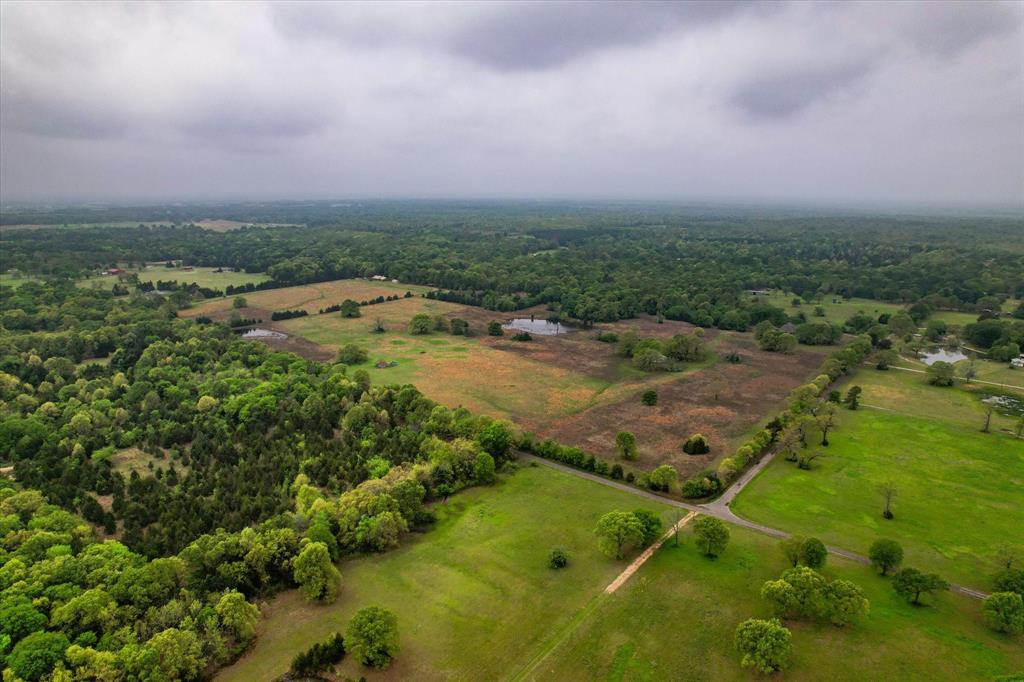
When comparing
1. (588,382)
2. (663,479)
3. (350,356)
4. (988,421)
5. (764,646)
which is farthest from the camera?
(350,356)

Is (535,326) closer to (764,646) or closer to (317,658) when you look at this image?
(764,646)

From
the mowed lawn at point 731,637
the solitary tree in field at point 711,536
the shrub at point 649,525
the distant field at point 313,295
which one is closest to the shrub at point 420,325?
the distant field at point 313,295

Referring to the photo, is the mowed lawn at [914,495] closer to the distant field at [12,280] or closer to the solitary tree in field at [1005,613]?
the solitary tree in field at [1005,613]

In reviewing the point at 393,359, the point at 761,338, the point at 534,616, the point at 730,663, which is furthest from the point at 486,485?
the point at 761,338

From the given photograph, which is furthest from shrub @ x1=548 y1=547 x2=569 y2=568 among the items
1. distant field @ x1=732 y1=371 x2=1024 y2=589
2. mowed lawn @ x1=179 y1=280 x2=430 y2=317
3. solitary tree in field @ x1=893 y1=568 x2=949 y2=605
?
mowed lawn @ x1=179 y1=280 x2=430 y2=317

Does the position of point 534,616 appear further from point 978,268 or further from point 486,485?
point 978,268

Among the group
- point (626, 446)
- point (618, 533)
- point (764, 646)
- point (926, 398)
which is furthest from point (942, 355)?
point (764, 646)
